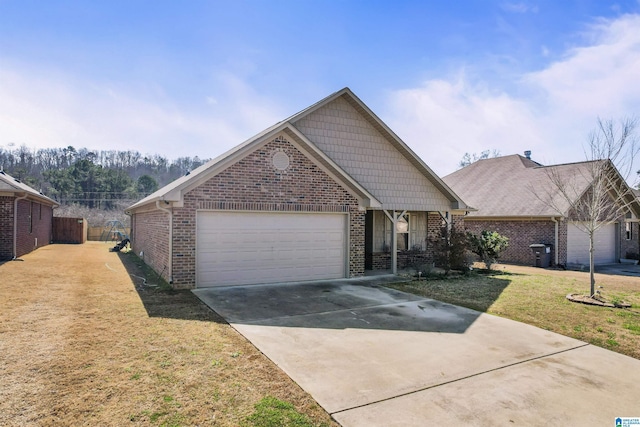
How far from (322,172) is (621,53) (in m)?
9.22

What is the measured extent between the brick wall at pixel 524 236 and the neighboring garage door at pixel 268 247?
1109 cm

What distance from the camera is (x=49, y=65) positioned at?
991 centimetres

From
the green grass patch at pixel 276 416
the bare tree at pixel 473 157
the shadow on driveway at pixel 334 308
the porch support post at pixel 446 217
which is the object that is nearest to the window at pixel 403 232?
the porch support post at pixel 446 217

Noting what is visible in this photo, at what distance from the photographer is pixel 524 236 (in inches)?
737

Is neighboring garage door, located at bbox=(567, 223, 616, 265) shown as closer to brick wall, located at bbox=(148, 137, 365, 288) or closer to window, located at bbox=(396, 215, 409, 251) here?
window, located at bbox=(396, 215, 409, 251)

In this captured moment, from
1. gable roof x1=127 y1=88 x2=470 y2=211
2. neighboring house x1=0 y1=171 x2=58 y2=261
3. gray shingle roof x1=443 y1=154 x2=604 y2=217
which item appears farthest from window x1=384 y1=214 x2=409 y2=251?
neighboring house x1=0 y1=171 x2=58 y2=261

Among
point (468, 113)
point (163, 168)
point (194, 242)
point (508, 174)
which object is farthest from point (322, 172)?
point (163, 168)

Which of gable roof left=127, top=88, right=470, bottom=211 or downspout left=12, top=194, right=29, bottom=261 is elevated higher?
gable roof left=127, top=88, right=470, bottom=211

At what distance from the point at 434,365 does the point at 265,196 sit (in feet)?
22.5

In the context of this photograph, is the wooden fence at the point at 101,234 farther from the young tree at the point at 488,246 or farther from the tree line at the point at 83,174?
the young tree at the point at 488,246

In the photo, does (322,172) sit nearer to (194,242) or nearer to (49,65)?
(194,242)

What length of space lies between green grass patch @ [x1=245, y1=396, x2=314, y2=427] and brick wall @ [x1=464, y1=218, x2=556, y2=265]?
17600 millimetres

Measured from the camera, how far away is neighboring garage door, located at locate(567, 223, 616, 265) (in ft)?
60.4

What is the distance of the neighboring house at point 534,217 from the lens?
58.1 ft
